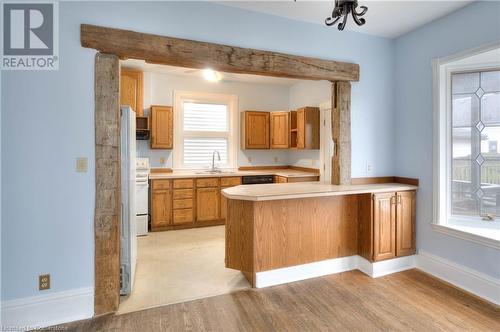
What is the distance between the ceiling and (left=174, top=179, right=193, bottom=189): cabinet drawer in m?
1.92

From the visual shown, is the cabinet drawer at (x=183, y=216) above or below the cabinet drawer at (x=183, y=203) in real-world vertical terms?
below

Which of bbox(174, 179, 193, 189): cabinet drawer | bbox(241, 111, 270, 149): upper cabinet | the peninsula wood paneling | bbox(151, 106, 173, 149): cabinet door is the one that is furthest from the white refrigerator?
bbox(241, 111, 270, 149): upper cabinet

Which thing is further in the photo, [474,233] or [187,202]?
[187,202]

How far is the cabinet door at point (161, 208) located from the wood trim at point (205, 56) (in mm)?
2561

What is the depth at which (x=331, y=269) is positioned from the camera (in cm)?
304

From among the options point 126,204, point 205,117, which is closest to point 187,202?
point 205,117

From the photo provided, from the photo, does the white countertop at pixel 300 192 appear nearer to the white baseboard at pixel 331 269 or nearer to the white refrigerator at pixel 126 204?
the white baseboard at pixel 331 269

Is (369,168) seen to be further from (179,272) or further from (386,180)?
(179,272)

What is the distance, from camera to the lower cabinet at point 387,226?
2939 millimetres

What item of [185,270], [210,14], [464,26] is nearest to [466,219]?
[464,26]

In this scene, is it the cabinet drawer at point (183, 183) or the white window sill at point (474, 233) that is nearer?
the white window sill at point (474, 233)

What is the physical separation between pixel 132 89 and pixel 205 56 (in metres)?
2.73

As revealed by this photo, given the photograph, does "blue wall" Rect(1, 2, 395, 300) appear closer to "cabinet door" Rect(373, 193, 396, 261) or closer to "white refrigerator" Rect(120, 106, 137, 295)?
"white refrigerator" Rect(120, 106, 137, 295)

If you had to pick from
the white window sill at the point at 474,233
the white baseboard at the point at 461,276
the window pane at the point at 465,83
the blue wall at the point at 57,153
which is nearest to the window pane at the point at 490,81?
the window pane at the point at 465,83
